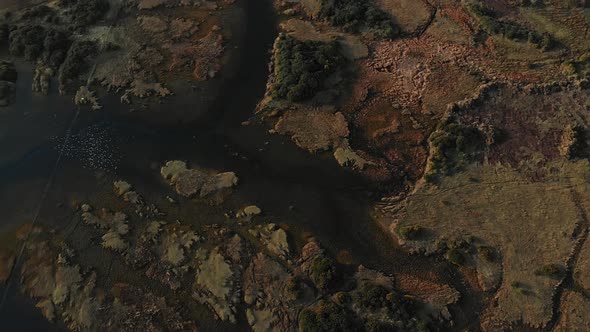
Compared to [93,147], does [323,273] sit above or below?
below

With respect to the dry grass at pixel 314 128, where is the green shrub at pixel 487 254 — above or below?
below

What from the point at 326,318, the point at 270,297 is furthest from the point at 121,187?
the point at 326,318

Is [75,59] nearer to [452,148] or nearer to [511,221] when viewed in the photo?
[452,148]

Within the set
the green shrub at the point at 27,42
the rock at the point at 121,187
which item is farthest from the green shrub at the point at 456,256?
the green shrub at the point at 27,42

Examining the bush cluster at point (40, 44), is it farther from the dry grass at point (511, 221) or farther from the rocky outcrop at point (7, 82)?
the dry grass at point (511, 221)

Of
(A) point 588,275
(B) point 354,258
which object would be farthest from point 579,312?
(B) point 354,258
